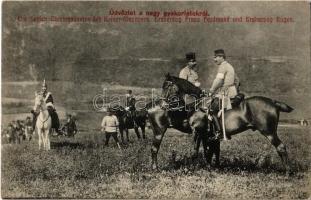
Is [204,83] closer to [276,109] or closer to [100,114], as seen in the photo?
[276,109]

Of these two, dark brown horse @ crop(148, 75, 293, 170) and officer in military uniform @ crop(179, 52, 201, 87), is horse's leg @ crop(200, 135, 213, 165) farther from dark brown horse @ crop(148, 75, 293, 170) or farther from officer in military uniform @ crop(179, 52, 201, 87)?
officer in military uniform @ crop(179, 52, 201, 87)

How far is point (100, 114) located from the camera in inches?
293

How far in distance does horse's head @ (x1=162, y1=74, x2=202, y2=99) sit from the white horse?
1.99 meters

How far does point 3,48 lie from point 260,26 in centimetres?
414

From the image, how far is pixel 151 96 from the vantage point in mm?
7398

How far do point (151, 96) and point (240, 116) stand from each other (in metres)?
1.50

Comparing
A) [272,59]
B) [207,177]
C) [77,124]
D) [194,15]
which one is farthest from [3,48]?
[272,59]

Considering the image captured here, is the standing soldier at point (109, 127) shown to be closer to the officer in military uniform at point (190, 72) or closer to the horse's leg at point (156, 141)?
the horse's leg at point (156, 141)

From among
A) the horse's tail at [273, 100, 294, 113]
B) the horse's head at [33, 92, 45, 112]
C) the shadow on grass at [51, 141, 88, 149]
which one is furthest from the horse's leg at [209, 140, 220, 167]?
the horse's head at [33, 92, 45, 112]

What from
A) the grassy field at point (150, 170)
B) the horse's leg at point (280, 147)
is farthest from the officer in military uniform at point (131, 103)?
the horse's leg at point (280, 147)

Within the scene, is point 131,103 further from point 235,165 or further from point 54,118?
point 235,165

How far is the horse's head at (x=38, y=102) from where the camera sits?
24.1 ft

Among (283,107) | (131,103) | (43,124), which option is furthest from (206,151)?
(43,124)

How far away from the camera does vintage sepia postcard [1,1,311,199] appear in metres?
6.96
